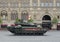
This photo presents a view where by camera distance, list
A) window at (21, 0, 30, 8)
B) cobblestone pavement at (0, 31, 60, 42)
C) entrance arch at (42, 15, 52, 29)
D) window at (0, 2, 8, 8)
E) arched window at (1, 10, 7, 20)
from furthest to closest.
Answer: window at (21, 0, 30, 8) < arched window at (1, 10, 7, 20) < entrance arch at (42, 15, 52, 29) < window at (0, 2, 8, 8) < cobblestone pavement at (0, 31, 60, 42)

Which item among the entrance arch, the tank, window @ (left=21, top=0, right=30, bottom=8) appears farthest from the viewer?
window @ (left=21, top=0, right=30, bottom=8)

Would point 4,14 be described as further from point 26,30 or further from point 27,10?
point 26,30

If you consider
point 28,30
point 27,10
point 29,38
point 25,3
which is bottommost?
point 29,38

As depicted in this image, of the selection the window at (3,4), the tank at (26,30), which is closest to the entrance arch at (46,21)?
the window at (3,4)

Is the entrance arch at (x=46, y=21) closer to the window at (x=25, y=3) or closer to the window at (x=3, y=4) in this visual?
the window at (x=25, y=3)

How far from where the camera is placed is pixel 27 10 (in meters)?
70.8

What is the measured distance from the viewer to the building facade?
7044 centimetres

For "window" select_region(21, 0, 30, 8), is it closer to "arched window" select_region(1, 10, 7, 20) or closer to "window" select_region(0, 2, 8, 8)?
"window" select_region(0, 2, 8, 8)

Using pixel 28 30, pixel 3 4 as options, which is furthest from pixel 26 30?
pixel 3 4

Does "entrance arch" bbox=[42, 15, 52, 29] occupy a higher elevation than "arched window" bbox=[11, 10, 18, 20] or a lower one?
lower

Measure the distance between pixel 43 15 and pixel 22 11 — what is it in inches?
206

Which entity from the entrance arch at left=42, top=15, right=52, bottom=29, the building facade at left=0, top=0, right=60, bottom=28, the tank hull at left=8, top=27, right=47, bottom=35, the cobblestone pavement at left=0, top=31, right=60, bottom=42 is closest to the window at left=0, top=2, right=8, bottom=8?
the building facade at left=0, top=0, right=60, bottom=28

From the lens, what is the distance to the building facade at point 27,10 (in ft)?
231

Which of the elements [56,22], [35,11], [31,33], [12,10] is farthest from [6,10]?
[31,33]
